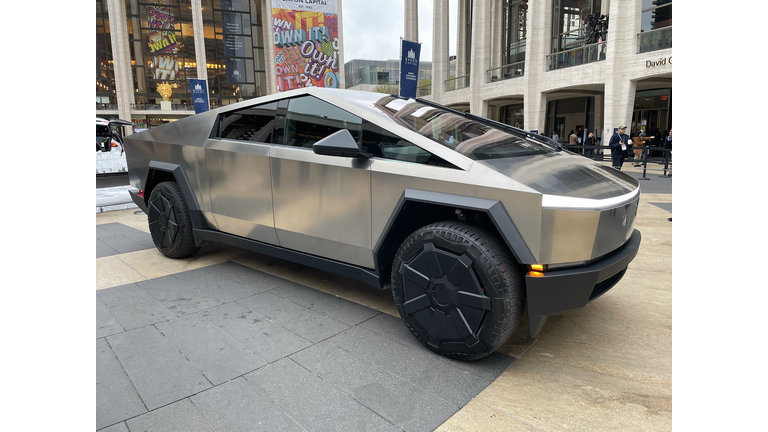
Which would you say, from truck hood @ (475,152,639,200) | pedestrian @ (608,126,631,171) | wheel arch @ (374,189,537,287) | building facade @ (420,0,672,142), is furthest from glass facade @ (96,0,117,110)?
truck hood @ (475,152,639,200)

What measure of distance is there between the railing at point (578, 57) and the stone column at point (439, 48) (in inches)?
490

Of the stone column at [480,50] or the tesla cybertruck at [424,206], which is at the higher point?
the stone column at [480,50]

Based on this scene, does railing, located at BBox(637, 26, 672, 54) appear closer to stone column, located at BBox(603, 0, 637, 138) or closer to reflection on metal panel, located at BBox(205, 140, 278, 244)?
stone column, located at BBox(603, 0, 637, 138)

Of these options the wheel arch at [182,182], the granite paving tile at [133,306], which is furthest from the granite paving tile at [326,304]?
the wheel arch at [182,182]

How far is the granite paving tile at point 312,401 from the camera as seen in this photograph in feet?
6.24

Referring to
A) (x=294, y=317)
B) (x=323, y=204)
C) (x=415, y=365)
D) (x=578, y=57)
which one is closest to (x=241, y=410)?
(x=415, y=365)

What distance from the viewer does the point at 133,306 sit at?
10.8 ft

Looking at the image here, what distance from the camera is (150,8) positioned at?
4862cm

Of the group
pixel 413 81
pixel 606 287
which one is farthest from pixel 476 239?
pixel 413 81

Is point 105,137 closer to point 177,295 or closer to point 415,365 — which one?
point 177,295

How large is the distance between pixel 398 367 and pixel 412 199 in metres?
0.93

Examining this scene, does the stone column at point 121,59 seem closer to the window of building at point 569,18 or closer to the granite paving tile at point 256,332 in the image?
the window of building at point 569,18
